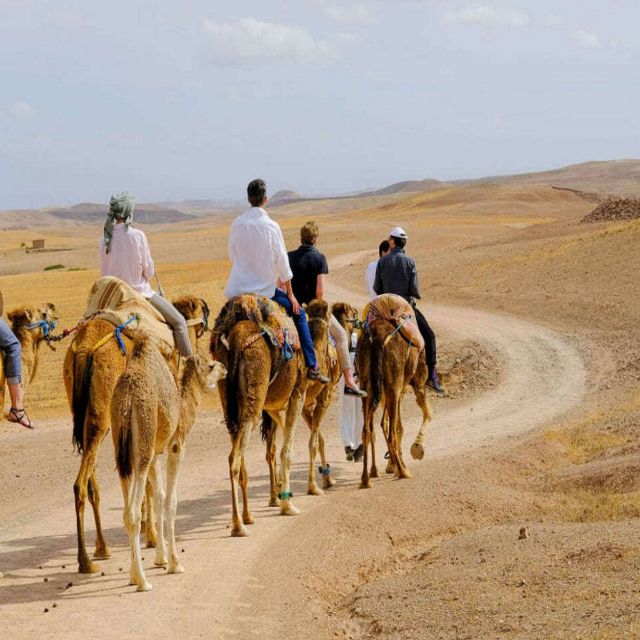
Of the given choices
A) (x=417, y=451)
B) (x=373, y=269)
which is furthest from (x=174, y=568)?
(x=373, y=269)

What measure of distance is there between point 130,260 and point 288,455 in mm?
2623

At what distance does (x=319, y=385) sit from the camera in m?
13.0

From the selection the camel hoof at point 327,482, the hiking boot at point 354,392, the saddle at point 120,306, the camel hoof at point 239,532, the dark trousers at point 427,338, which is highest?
the saddle at point 120,306

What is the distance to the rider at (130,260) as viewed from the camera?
36.6 ft

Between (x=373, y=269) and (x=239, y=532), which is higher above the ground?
(x=373, y=269)

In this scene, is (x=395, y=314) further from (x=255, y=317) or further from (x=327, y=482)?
(x=255, y=317)

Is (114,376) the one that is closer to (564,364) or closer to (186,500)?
(186,500)

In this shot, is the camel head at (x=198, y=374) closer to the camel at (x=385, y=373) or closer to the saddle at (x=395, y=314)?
the camel at (x=385, y=373)

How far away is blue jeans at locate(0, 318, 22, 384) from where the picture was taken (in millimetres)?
10688

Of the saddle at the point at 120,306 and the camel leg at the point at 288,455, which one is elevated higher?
the saddle at the point at 120,306

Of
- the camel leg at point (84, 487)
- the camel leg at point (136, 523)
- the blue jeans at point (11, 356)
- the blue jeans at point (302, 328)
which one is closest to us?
the camel leg at point (136, 523)

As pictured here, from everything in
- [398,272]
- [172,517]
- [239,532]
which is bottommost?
[239,532]

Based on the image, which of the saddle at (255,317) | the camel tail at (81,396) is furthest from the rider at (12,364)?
the saddle at (255,317)

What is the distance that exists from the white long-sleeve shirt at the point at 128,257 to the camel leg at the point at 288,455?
2.04m
